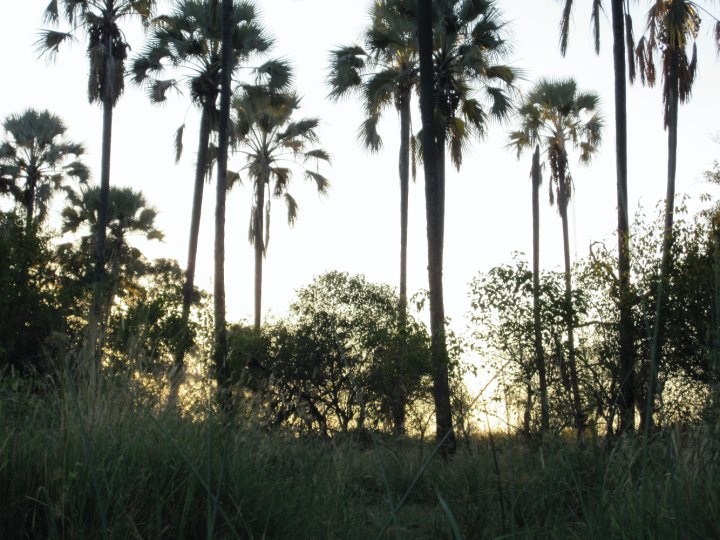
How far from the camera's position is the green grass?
12.4 ft

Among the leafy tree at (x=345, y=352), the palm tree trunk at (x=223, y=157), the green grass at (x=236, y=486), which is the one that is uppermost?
the palm tree trunk at (x=223, y=157)

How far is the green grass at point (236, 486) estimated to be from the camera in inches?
149

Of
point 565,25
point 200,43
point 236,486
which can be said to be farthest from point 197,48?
point 236,486

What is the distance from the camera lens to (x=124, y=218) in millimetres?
29641

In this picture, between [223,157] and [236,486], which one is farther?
[223,157]

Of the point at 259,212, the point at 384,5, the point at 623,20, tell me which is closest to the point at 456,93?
the point at 384,5

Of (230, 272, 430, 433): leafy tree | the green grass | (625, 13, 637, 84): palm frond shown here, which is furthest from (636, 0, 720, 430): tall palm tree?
the green grass

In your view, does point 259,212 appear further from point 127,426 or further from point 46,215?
point 127,426

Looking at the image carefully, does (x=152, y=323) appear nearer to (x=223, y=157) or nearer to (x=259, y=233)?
(x=223, y=157)

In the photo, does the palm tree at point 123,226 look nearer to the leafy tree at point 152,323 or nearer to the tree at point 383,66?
the leafy tree at point 152,323

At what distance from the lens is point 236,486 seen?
4652mm

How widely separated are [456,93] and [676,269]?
7.28 metres

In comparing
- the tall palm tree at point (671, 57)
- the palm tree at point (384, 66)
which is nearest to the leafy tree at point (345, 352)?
the palm tree at point (384, 66)

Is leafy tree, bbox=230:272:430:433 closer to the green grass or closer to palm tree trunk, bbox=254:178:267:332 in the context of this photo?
palm tree trunk, bbox=254:178:267:332
